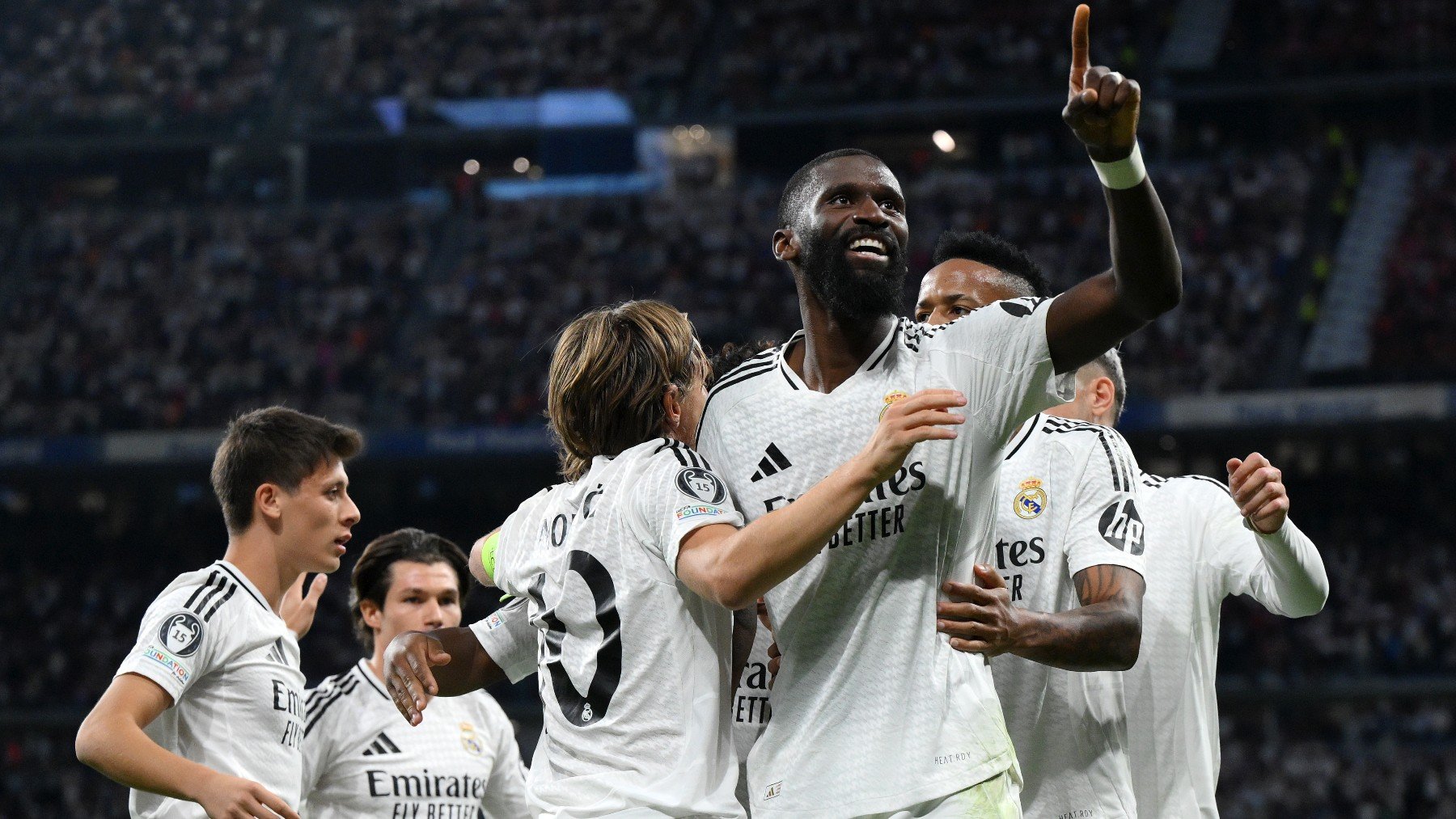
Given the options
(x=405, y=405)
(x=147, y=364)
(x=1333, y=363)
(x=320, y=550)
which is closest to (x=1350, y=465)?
(x=1333, y=363)

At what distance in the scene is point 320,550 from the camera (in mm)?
5066

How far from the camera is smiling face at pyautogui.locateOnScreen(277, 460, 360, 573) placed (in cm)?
503

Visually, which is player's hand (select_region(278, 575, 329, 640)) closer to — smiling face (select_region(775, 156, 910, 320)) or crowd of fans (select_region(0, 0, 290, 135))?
smiling face (select_region(775, 156, 910, 320))

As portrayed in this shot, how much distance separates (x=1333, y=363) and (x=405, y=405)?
14.9 meters

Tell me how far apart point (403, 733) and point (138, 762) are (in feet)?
4.95

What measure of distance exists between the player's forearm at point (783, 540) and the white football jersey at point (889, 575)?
0.89 ft

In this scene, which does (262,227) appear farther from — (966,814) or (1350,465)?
(966,814)

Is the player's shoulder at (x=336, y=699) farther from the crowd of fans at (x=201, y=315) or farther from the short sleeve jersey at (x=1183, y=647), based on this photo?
the crowd of fans at (x=201, y=315)

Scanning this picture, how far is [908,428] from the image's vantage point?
3010 millimetres

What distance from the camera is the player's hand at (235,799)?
4.11 m

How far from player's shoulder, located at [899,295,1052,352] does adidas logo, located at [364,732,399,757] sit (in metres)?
2.84

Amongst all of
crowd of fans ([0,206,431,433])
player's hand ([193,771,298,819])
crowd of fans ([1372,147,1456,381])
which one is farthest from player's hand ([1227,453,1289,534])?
crowd of fans ([0,206,431,433])

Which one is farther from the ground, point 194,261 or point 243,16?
point 243,16

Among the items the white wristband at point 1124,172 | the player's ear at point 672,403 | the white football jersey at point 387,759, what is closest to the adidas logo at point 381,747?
the white football jersey at point 387,759
